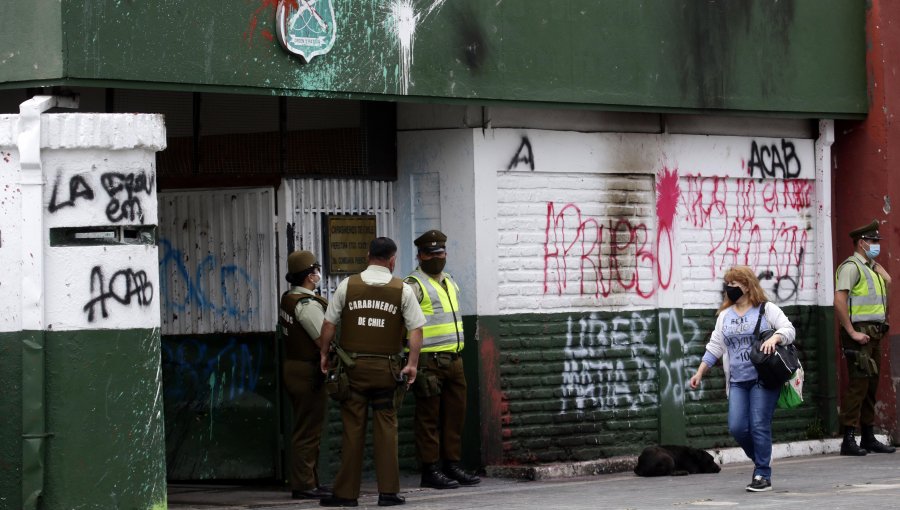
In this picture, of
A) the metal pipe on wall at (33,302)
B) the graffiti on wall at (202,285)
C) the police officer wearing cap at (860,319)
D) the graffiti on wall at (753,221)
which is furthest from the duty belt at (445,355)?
the police officer wearing cap at (860,319)

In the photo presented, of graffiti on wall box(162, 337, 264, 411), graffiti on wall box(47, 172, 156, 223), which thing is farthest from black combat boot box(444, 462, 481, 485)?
graffiti on wall box(47, 172, 156, 223)

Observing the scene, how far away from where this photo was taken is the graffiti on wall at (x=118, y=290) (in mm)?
10711

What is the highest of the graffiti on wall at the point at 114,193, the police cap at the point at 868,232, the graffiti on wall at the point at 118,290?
the graffiti on wall at the point at 114,193

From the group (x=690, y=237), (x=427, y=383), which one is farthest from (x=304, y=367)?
(x=690, y=237)

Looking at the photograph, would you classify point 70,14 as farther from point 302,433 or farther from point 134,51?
point 302,433

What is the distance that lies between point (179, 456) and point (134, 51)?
391cm

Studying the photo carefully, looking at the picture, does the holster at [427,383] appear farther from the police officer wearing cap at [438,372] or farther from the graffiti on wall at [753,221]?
the graffiti on wall at [753,221]

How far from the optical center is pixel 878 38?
16.6m

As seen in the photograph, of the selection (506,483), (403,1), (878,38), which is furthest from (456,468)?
(878,38)

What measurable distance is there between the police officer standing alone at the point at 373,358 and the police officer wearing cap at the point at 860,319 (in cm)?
529

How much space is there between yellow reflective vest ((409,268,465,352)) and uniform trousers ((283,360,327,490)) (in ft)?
3.22

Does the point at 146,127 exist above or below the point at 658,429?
above

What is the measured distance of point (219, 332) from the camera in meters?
13.9

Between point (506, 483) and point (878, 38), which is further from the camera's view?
point (878, 38)
